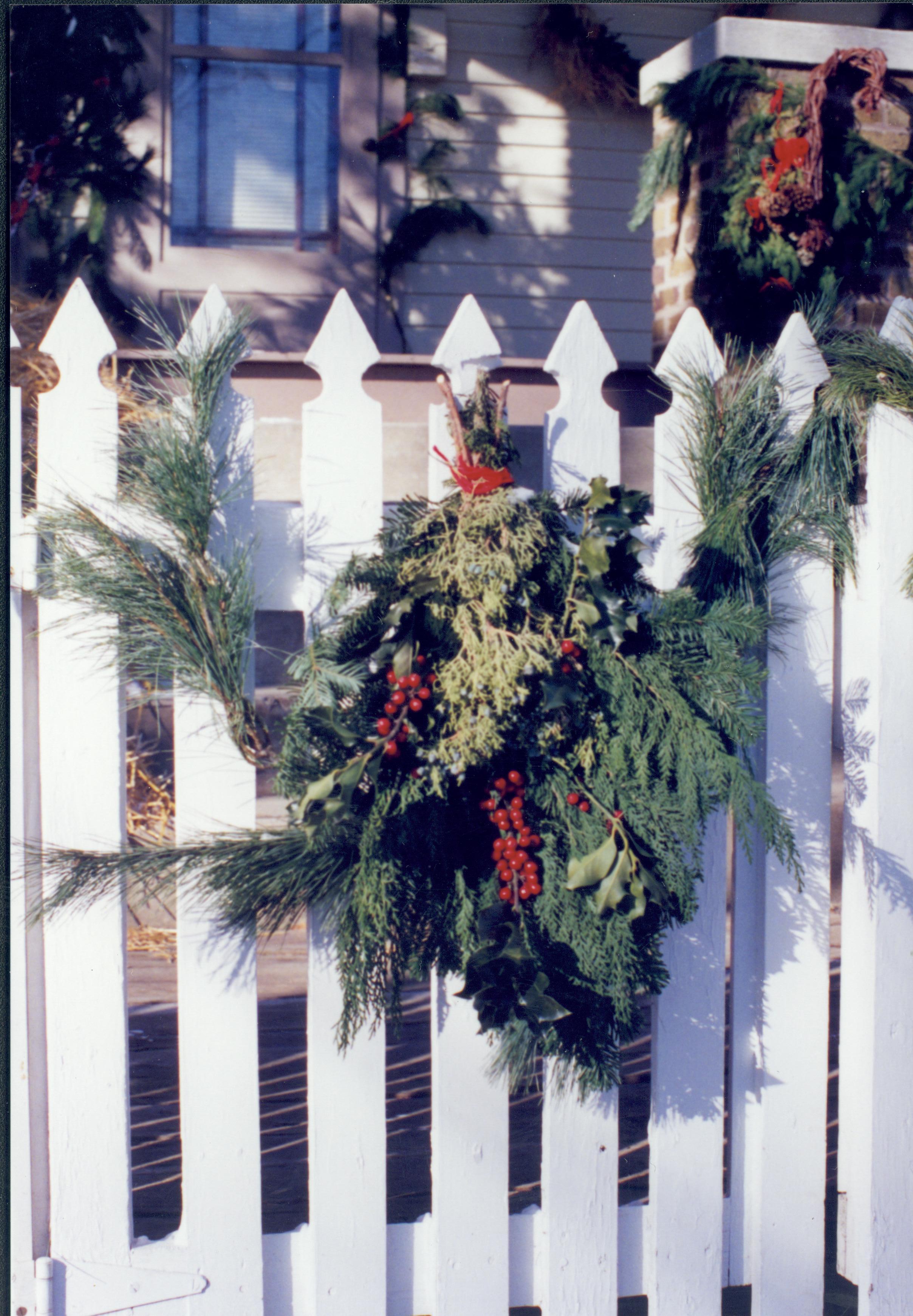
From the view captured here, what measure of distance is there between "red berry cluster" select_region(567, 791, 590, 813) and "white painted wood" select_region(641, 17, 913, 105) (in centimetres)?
241

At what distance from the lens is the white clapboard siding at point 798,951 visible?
69.1 inches

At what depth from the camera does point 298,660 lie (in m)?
1.44

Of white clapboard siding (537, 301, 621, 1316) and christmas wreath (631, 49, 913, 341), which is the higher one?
christmas wreath (631, 49, 913, 341)

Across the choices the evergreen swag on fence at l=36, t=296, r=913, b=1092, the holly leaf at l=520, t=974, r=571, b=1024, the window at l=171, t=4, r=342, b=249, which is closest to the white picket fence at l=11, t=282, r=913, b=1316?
the evergreen swag on fence at l=36, t=296, r=913, b=1092

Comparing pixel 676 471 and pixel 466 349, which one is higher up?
pixel 466 349

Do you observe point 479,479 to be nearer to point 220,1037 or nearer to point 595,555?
point 595,555

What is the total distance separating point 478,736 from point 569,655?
0.19 metres

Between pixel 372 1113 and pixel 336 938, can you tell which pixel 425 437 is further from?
pixel 372 1113

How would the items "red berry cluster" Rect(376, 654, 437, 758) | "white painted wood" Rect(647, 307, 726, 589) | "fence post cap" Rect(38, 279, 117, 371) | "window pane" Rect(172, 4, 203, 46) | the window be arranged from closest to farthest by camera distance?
"red berry cluster" Rect(376, 654, 437, 758) → "fence post cap" Rect(38, 279, 117, 371) → "white painted wood" Rect(647, 307, 726, 589) → "window pane" Rect(172, 4, 203, 46) → the window

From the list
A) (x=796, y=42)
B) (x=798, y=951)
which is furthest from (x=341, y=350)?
(x=796, y=42)

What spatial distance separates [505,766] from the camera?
1466 mm

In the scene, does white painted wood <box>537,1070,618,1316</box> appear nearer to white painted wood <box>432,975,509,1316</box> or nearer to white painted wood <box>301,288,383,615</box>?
white painted wood <box>432,975,509,1316</box>

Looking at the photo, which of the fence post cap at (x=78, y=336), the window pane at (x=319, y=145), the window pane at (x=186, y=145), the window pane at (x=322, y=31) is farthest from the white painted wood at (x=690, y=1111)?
the window pane at (x=322, y=31)

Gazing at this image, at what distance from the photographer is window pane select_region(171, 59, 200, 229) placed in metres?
4.58
